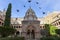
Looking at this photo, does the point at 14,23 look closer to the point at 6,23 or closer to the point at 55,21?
the point at 6,23

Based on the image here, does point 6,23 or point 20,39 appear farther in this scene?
point 6,23

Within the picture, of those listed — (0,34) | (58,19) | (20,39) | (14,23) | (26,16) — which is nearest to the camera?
(20,39)

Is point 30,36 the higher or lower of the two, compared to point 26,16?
lower

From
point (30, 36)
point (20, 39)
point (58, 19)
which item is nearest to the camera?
point (20, 39)

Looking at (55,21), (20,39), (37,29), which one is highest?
(55,21)

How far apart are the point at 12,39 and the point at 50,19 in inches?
1226

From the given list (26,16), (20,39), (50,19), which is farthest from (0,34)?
(50,19)

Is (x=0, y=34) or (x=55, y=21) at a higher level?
(x=55, y=21)

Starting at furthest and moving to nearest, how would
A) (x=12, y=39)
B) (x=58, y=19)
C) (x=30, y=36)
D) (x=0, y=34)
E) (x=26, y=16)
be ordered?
(x=58, y=19) → (x=26, y=16) → (x=30, y=36) → (x=0, y=34) → (x=12, y=39)

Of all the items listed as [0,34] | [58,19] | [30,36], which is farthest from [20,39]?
[58,19]

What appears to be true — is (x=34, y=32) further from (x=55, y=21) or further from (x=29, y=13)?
(x=55, y=21)

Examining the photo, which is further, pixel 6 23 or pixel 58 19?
pixel 58 19

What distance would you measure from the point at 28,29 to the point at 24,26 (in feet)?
5.17

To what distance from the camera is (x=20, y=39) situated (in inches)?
1239
